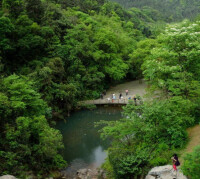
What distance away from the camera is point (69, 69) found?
33.1m

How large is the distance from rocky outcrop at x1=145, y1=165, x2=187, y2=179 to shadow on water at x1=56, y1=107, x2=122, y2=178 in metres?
8.04

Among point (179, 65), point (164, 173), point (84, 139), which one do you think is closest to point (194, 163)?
point (164, 173)

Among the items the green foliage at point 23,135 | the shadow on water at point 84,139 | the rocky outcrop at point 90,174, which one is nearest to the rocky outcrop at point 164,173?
the rocky outcrop at point 90,174

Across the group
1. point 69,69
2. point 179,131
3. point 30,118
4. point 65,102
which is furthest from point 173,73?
point 69,69

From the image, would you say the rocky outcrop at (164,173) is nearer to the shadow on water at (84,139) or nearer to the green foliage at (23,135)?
the green foliage at (23,135)

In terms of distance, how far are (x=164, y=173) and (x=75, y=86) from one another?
2119cm

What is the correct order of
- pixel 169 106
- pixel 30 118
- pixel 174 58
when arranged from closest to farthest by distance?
pixel 169 106
pixel 30 118
pixel 174 58

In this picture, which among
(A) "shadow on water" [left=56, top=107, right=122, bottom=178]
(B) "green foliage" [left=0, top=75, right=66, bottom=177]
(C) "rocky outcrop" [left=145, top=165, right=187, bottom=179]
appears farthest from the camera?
(A) "shadow on water" [left=56, top=107, right=122, bottom=178]

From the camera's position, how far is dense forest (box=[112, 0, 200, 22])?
13875cm

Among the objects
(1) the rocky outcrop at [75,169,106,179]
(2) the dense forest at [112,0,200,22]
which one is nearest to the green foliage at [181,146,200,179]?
(1) the rocky outcrop at [75,169,106,179]

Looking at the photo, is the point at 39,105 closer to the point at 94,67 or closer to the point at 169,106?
the point at 169,106

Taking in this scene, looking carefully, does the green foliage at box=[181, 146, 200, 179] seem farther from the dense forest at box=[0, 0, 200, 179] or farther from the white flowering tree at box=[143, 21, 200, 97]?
the white flowering tree at box=[143, 21, 200, 97]

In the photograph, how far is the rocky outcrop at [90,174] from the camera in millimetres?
17359

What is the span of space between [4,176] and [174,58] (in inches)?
601
